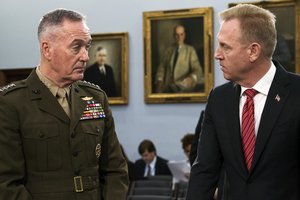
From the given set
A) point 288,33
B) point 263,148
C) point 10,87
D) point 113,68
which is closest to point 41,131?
point 10,87

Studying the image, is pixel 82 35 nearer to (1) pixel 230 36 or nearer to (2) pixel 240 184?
(1) pixel 230 36

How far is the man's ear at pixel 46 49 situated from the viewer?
314 centimetres

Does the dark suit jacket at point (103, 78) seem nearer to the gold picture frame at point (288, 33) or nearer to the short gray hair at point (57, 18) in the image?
the gold picture frame at point (288, 33)

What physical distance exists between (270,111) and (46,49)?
1245 millimetres

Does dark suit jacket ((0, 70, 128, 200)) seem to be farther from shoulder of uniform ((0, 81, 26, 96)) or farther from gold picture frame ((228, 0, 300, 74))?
gold picture frame ((228, 0, 300, 74))

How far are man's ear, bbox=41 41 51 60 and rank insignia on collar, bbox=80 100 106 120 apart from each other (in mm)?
370

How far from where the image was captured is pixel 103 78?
11.5 m

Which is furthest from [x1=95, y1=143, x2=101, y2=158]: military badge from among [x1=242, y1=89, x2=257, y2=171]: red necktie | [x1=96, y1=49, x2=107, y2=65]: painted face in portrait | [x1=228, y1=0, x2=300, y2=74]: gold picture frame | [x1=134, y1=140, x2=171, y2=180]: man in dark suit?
[x1=96, y1=49, x2=107, y2=65]: painted face in portrait

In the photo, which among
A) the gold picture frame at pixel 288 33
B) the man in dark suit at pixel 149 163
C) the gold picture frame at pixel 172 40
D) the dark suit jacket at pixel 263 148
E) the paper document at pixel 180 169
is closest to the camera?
the dark suit jacket at pixel 263 148

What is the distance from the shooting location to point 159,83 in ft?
36.6

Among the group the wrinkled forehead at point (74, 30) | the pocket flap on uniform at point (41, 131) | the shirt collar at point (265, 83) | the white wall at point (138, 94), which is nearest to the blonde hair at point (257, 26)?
the shirt collar at point (265, 83)

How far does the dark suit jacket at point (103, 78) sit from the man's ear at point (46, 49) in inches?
324

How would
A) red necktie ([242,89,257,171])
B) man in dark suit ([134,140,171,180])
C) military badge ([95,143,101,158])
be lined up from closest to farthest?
red necktie ([242,89,257,171]) < military badge ([95,143,101,158]) < man in dark suit ([134,140,171,180])

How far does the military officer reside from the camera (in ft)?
9.84
